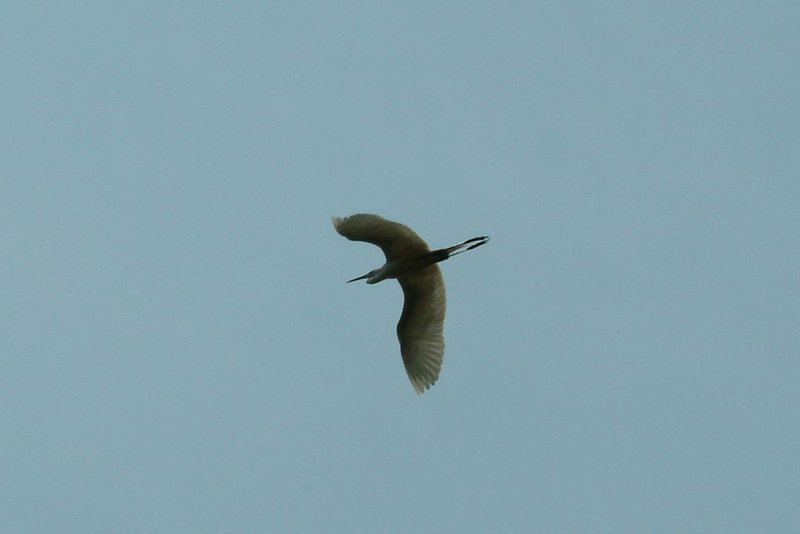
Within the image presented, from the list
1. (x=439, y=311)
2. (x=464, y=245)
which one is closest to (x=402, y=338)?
(x=439, y=311)

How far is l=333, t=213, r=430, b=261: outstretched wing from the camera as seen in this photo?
1922 cm

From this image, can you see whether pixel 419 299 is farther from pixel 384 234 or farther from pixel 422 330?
pixel 384 234

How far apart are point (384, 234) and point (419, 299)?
6.89 feet

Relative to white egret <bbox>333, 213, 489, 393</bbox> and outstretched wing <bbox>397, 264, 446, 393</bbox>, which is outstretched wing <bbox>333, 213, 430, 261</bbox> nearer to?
white egret <bbox>333, 213, 489, 393</bbox>

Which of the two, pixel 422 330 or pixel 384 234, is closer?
pixel 384 234

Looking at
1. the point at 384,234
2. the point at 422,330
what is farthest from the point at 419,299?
the point at 384,234

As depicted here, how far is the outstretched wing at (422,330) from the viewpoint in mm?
21219

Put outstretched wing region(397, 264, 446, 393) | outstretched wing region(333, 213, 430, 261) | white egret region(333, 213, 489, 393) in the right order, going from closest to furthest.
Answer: outstretched wing region(333, 213, 430, 261) → white egret region(333, 213, 489, 393) → outstretched wing region(397, 264, 446, 393)

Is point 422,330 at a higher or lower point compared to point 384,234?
lower

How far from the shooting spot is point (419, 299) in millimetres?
21344

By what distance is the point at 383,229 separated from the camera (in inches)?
767

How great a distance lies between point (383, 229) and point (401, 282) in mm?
1936

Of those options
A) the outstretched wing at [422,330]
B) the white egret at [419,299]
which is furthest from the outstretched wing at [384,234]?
the outstretched wing at [422,330]

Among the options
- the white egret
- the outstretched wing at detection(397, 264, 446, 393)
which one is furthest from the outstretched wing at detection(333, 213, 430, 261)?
the outstretched wing at detection(397, 264, 446, 393)
